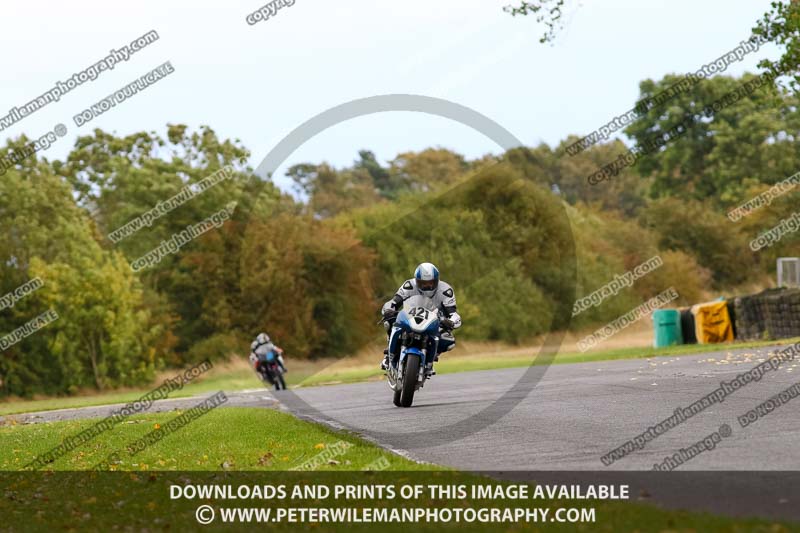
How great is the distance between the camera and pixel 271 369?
31.3 metres

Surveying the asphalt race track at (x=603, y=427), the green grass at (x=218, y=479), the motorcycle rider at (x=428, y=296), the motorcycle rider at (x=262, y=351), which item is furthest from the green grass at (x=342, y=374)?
the green grass at (x=218, y=479)

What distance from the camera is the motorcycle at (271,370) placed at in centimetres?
3092

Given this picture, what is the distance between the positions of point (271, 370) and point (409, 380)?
1412cm

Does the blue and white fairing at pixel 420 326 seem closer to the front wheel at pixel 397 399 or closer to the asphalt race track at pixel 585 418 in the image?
the asphalt race track at pixel 585 418

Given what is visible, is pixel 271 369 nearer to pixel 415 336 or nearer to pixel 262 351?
pixel 262 351

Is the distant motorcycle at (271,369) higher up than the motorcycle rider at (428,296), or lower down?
lower down

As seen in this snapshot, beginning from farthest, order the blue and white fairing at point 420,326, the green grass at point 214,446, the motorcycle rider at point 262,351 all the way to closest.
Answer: the motorcycle rider at point 262,351, the blue and white fairing at point 420,326, the green grass at point 214,446

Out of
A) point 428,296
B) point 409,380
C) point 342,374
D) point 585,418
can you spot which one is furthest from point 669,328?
point 585,418

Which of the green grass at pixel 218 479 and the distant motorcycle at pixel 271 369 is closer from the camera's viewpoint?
the green grass at pixel 218 479

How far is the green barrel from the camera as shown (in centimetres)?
3706

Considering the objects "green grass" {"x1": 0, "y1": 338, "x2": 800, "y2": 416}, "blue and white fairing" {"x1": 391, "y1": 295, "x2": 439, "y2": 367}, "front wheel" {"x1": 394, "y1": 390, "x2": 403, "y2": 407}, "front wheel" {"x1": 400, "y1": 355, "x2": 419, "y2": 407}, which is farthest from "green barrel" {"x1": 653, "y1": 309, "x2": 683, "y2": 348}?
"blue and white fairing" {"x1": 391, "y1": 295, "x2": 439, "y2": 367}

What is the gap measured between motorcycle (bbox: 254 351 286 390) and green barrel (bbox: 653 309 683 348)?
12869 millimetres

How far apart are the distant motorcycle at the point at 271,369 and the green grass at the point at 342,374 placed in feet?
10.3

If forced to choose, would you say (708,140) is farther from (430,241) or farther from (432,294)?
(432,294)
